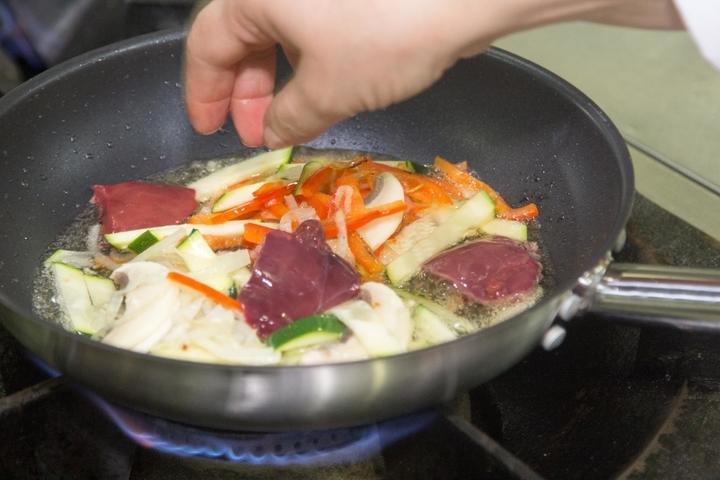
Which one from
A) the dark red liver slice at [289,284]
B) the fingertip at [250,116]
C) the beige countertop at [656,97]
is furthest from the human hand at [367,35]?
the beige countertop at [656,97]

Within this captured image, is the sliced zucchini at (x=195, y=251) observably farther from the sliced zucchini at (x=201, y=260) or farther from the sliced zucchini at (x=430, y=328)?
the sliced zucchini at (x=430, y=328)

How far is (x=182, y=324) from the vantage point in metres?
1.13

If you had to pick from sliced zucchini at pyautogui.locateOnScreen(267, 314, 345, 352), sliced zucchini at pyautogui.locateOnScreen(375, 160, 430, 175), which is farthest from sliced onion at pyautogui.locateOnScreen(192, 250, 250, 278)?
sliced zucchini at pyautogui.locateOnScreen(375, 160, 430, 175)

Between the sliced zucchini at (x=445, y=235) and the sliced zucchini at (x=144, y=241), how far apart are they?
0.40 meters

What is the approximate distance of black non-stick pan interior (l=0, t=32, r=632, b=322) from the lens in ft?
4.44

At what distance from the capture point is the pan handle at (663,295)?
102 centimetres

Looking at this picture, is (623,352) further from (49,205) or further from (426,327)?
(49,205)

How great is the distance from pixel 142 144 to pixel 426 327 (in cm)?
76

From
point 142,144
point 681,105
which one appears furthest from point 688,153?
point 142,144

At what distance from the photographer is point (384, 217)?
4.60 feet

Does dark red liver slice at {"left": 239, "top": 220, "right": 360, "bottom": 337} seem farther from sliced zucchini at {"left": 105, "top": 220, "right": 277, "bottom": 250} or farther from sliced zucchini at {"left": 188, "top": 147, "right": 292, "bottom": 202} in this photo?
sliced zucchini at {"left": 188, "top": 147, "right": 292, "bottom": 202}

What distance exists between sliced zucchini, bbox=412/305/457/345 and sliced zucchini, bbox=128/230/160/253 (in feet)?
1.55

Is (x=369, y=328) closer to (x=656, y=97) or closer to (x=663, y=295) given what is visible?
(x=663, y=295)

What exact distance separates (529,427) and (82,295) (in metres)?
0.73
